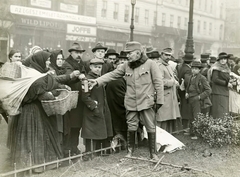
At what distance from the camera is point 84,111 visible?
554 cm

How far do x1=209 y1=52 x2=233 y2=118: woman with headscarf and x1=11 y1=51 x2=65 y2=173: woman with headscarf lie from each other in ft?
14.1

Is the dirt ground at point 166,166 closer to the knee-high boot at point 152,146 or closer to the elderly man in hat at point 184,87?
the knee-high boot at point 152,146

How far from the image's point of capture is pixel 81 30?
22562 mm

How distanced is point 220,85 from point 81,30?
16.1m

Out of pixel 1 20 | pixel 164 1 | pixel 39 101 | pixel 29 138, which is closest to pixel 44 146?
pixel 29 138

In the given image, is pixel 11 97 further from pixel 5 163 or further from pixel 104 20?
pixel 104 20

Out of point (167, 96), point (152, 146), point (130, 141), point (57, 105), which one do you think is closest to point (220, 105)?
point (167, 96)

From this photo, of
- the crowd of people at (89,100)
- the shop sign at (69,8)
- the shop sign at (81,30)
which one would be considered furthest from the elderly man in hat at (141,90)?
the shop sign at (81,30)

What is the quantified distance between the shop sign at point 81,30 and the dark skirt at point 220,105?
15082mm

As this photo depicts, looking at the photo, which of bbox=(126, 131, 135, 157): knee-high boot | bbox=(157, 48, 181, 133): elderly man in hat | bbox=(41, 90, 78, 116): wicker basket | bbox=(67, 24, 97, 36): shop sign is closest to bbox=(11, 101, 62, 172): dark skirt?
bbox=(41, 90, 78, 116): wicker basket

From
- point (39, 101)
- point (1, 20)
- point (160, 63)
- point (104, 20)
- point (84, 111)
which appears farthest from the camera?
point (104, 20)

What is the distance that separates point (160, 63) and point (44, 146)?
315 centimetres

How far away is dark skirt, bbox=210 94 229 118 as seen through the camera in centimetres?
782

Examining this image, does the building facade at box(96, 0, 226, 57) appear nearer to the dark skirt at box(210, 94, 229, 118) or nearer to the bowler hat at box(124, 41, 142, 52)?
the dark skirt at box(210, 94, 229, 118)
